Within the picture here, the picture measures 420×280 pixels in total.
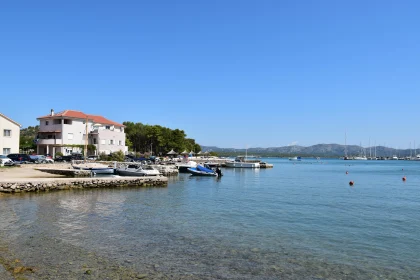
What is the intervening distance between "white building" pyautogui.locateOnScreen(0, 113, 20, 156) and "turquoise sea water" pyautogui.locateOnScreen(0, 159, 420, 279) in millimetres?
34177

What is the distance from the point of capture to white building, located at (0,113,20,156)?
5544 cm

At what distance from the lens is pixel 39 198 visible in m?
26.4

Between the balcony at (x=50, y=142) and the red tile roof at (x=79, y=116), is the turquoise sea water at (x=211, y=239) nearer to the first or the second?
the balcony at (x=50, y=142)

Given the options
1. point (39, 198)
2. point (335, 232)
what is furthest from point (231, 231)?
point (39, 198)

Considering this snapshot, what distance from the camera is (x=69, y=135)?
68750 millimetres

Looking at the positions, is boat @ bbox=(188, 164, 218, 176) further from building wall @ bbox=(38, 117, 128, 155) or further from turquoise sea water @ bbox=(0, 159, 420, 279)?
turquoise sea water @ bbox=(0, 159, 420, 279)

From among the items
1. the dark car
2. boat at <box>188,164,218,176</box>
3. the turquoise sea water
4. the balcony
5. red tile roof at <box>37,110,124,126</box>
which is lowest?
the turquoise sea water

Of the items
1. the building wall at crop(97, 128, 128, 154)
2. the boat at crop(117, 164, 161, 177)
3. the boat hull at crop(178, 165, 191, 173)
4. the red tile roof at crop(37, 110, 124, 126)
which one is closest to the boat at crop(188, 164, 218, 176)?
the boat hull at crop(178, 165, 191, 173)

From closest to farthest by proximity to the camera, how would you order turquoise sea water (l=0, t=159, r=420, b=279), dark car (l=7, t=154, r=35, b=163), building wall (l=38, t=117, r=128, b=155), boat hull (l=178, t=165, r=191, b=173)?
turquoise sea water (l=0, t=159, r=420, b=279) → dark car (l=7, t=154, r=35, b=163) → building wall (l=38, t=117, r=128, b=155) → boat hull (l=178, t=165, r=191, b=173)

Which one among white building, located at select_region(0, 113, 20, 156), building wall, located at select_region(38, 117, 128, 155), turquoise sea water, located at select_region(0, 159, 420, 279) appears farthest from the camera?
building wall, located at select_region(38, 117, 128, 155)

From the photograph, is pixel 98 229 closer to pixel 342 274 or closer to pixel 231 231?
pixel 231 231

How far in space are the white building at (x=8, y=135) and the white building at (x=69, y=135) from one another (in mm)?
9651

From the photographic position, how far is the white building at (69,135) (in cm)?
6794

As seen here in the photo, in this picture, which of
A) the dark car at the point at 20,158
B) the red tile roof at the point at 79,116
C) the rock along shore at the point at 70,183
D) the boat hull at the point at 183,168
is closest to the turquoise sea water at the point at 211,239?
the rock along shore at the point at 70,183
